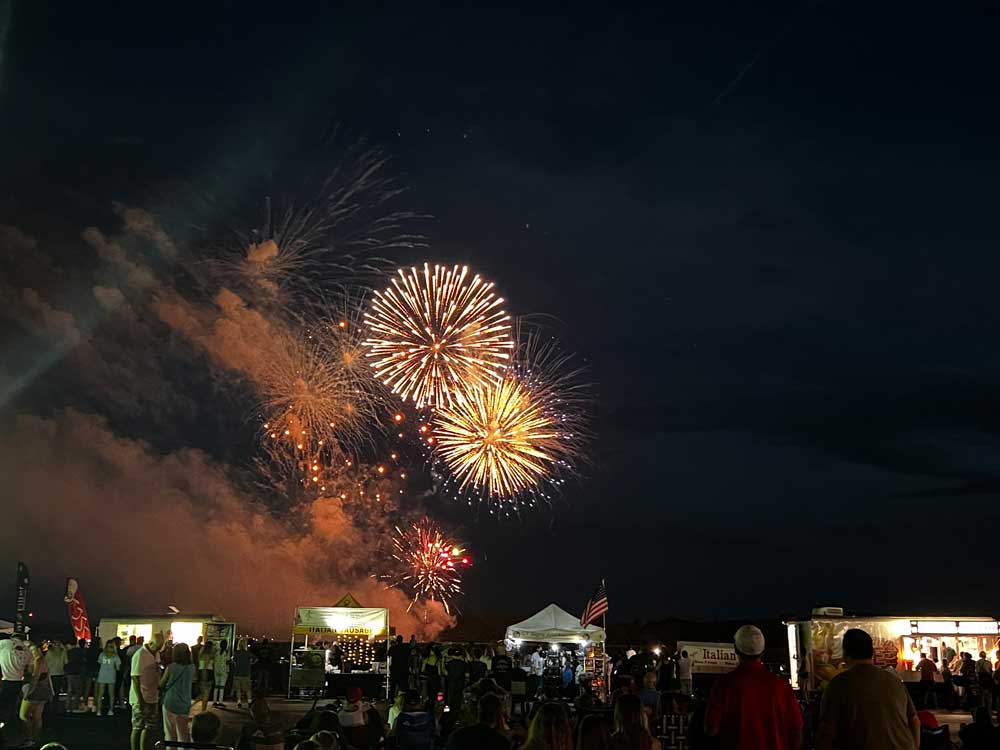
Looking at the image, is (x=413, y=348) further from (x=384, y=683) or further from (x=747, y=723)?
(x=747, y=723)

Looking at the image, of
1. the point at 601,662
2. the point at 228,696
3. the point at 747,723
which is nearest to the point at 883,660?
the point at 601,662

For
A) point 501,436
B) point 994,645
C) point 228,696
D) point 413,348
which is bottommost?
point 228,696

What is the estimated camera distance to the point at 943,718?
78.3 feet

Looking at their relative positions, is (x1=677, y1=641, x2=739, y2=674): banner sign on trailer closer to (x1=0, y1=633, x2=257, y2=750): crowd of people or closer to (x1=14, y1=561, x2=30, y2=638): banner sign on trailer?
(x1=0, y1=633, x2=257, y2=750): crowd of people

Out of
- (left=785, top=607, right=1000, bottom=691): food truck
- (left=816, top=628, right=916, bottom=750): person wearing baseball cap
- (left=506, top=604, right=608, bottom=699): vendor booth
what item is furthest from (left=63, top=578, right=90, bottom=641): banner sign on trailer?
(left=816, top=628, right=916, bottom=750): person wearing baseball cap

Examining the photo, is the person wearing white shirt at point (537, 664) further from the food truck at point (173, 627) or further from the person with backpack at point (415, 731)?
the person with backpack at point (415, 731)

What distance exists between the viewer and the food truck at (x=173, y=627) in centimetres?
2784

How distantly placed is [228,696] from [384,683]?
4.41 metres

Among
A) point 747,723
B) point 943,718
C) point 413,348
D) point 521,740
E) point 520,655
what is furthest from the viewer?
point 520,655

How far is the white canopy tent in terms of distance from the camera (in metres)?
31.5

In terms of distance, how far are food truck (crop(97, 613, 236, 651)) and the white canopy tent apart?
28.9ft

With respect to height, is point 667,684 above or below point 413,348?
below

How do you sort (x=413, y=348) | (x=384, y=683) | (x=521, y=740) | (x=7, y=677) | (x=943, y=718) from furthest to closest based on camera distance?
1. (x=413, y=348)
2. (x=384, y=683)
3. (x=943, y=718)
4. (x=7, y=677)
5. (x=521, y=740)

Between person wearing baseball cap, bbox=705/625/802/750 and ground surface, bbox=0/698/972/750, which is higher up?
person wearing baseball cap, bbox=705/625/802/750
